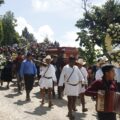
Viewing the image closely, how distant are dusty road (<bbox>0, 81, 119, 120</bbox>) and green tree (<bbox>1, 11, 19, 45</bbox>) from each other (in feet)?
232

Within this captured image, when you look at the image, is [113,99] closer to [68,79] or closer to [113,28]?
[68,79]

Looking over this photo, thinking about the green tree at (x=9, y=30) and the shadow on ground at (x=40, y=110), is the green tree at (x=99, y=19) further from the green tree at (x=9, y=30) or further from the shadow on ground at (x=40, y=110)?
the shadow on ground at (x=40, y=110)

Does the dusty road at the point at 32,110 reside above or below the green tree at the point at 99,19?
below

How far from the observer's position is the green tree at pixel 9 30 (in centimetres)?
9317

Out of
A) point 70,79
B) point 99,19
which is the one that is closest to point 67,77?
point 70,79

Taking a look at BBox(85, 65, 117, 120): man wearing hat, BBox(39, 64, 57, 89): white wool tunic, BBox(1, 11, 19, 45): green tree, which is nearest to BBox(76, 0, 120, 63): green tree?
BBox(1, 11, 19, 45): green tree

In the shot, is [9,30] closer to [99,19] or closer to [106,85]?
[99,19]

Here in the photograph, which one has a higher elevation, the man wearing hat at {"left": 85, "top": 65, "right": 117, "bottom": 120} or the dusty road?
the man wearing hat at {"left": 85, "top": 65, "right": 117, "bottom": 120}

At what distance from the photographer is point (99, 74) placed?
16203mm

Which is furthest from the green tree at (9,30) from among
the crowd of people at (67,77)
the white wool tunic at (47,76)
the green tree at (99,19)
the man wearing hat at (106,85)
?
the man wearing hat at (106,85)

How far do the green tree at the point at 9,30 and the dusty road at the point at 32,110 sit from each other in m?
70.7

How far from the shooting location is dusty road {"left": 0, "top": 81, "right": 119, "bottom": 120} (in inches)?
597

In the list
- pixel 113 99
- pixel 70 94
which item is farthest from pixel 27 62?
pixel 113 99

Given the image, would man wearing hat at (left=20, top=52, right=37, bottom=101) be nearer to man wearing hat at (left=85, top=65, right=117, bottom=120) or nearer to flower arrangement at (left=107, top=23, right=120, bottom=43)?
flower arrangement at (left=107, top=23, right=120, bottom=43)
